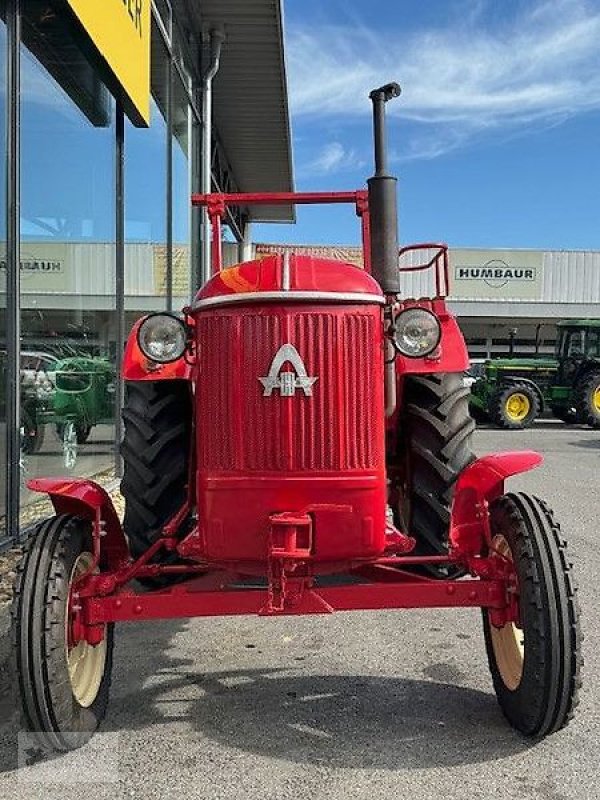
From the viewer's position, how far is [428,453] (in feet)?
11.9

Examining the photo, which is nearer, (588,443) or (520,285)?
(588,443)

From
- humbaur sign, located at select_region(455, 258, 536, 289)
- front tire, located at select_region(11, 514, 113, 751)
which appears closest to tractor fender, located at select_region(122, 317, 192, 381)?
front tire, located at select_region(11, 514, 113, 751)

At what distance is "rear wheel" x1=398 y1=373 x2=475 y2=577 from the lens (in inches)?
143

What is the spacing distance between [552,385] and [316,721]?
1670 centimetres

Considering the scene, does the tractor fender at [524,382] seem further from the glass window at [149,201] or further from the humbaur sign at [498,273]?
the humbaur sign at [498,273]

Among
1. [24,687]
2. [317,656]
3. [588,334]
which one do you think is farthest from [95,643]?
[588,334]

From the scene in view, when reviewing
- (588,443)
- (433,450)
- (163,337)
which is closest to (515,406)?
(588,443)

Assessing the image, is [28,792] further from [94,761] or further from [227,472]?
[227,472]

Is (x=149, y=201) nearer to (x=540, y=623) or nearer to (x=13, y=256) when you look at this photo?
(x=13, y=256)

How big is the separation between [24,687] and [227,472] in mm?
939

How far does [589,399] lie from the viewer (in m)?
18.0

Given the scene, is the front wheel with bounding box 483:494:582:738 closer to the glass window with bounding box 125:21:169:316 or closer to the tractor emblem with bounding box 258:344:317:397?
the tractor emblem with bounding box 258:344:317:397

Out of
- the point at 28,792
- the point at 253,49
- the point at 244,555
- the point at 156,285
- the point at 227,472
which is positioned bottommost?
the point at 28,792

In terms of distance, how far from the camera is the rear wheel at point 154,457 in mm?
3766
